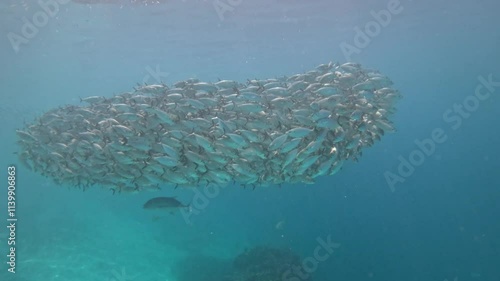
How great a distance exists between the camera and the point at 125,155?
8.34 meters

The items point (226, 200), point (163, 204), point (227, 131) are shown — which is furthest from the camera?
point (226, 200)

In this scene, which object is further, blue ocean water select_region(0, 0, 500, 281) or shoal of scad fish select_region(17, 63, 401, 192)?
blue ocean water select_region(0, 0, 500, 281)

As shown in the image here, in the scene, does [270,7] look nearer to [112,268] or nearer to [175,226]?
[175,226]

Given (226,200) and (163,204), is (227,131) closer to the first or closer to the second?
(163,204)

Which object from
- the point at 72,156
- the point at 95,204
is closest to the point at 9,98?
the point at 95,204

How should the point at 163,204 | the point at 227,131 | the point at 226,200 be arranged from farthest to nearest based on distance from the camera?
the point at 226,200, the point at 163,204, the point at 227,131

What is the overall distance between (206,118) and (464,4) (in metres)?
27.5

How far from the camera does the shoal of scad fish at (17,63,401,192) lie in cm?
809

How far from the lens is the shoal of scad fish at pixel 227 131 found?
809cm

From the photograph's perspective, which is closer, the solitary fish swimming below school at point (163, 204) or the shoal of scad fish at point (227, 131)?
the shoal of scad fish at point (227, 131)

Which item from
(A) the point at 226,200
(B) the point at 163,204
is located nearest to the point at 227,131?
(B) the point at 163,204

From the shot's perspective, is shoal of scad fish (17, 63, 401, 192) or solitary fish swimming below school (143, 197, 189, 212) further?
solitary fish swimming below school (143, 197, 189, 212)

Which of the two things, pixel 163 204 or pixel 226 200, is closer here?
pixel 163 204

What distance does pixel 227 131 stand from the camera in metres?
7.93
